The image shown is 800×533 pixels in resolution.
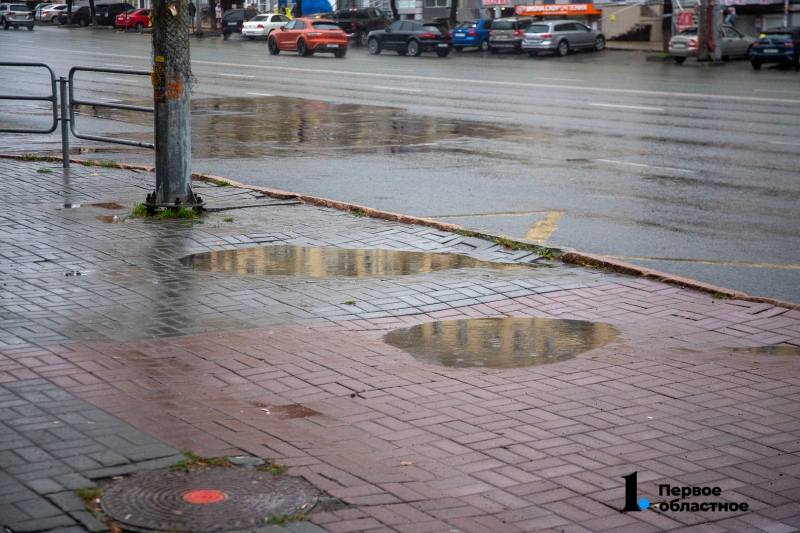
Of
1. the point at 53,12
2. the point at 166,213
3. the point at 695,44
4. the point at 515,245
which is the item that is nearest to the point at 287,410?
the point at 515,245

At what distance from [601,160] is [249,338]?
407 inches

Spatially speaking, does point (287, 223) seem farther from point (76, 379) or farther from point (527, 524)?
point (527, 524)

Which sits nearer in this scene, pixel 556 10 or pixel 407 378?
pixel 407 378

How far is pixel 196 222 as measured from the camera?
1076 cm

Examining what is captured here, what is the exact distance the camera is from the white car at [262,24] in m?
61.8

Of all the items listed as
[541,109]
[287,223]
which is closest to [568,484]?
[287,223]

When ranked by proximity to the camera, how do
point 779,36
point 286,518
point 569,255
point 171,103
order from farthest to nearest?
point 779,36, point 171,103, point 569,255, point 286,518

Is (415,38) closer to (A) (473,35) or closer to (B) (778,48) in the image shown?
(A) (473,35)

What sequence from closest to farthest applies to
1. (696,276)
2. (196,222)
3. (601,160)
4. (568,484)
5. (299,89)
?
(568,484)
(696,276)
(196,222)
(601,160)
(299,89)

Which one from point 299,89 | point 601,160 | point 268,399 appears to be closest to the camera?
point 268,399

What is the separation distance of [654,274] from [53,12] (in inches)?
3598

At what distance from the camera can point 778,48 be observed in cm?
3928

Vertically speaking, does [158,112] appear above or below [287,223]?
above

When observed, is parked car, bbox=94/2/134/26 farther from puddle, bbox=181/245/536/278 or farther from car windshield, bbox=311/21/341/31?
puddle, bbox=181/245/536/278
